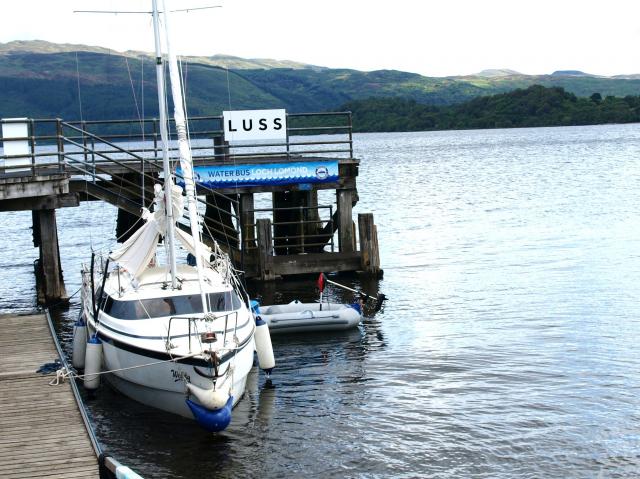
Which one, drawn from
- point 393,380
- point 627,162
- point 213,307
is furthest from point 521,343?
point 627,162

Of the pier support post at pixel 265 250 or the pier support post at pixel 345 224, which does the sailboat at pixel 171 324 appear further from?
the pier support post at pixel 345 224

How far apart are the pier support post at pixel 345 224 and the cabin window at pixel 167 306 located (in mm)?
12022

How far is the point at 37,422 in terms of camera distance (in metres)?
15.6

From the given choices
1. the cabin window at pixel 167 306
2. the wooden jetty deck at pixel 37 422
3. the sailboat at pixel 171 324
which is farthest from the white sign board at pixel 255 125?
the wooden jetty deck at pixel 37 422

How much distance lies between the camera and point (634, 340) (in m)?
24.5

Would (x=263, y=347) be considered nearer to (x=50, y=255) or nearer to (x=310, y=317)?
(x=310, y=317)

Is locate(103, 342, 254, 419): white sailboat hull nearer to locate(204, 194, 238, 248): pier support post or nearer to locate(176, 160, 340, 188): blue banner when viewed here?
locate(176, 160, 340, 188): blue banner

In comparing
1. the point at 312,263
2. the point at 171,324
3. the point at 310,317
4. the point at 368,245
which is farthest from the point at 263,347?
the point at 368,245

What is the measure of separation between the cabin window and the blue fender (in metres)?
2.53

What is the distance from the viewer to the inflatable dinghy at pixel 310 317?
25172 millimetres

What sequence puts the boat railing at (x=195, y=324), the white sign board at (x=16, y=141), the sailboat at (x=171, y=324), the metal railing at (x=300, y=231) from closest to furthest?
the sailboat at (x=171, y=324) → the boat railing at (x=195, y=324) → the white sign board at (x=16, y=141) → the metal railing at (x=300, y=231)

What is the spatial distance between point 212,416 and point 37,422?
9.91ft

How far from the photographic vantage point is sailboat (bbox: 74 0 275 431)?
17.2m

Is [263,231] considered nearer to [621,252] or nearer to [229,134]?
[229,134]
